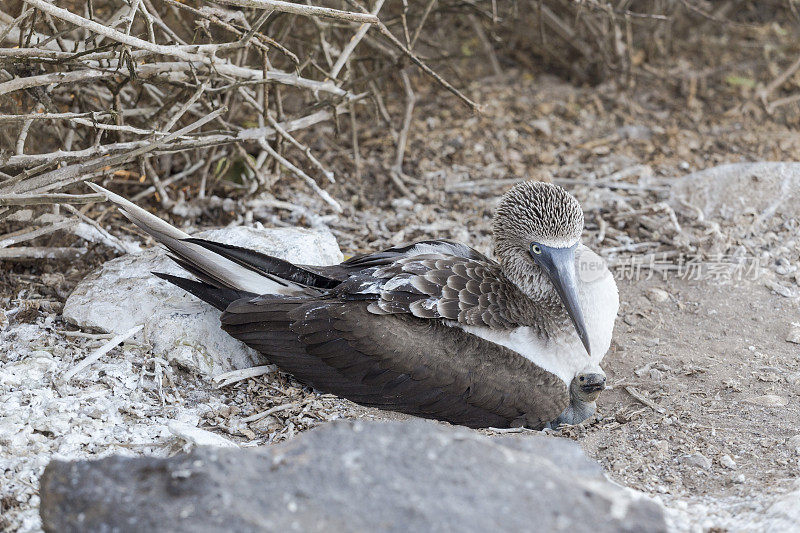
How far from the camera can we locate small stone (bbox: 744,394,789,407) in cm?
396

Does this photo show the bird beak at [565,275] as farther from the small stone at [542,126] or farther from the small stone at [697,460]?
the small stone at [542,126]

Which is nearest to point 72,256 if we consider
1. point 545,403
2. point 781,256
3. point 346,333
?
point 346,333

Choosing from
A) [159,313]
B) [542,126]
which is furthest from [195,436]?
[542,126]

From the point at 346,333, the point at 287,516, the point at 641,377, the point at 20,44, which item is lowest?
the point at 641,377

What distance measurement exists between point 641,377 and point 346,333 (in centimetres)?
168

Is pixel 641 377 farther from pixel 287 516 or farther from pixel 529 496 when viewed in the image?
pixel 287 516

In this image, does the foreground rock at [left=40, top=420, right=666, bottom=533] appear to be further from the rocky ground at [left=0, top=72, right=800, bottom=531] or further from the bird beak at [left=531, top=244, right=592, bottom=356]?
the bird beak at [left=531, top=244, right=592, bottom=356]

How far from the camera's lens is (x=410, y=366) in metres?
3.88

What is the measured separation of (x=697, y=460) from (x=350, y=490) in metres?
1.98

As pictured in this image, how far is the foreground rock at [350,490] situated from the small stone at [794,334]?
9.06ft

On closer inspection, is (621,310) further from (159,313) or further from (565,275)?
(159,313)

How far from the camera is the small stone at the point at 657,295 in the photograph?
5059 millimetres

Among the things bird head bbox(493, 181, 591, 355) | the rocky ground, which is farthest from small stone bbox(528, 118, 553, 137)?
bird head bbox(493, 181, 591, 355)

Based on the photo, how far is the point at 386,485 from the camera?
7.15ft
